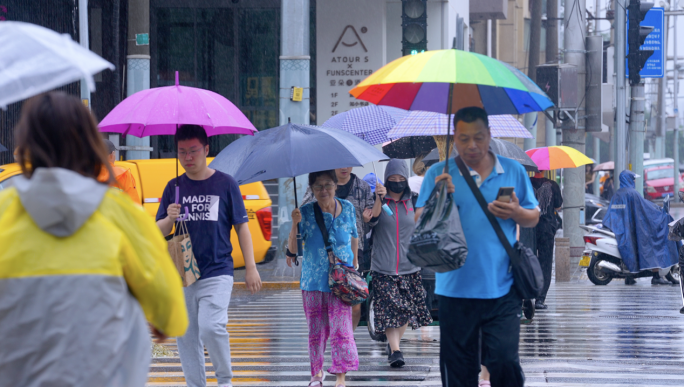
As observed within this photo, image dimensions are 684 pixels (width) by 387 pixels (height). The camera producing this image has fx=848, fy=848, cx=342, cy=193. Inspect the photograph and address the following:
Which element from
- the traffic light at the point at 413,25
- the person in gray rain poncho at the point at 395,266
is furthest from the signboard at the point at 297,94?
the person in gray rain poncho at the point at 395,266

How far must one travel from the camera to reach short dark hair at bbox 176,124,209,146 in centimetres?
558

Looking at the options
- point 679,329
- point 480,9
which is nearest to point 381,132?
point 679,329

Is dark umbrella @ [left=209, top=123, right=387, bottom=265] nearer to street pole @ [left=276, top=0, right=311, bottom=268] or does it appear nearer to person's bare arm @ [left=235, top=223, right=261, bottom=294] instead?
person's bare arm @ [left=235, top=223, right=261, bottom=294]

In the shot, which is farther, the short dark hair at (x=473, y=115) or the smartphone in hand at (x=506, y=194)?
the short dark hair at (x=473, y=115)

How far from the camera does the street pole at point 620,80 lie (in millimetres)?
16578

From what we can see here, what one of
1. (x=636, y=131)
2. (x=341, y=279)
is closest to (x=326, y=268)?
(x=341, y=279)

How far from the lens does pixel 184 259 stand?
5344 mm

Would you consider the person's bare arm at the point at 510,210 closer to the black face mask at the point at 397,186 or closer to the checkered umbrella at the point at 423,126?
the checkered umbrella at the point at 423,126

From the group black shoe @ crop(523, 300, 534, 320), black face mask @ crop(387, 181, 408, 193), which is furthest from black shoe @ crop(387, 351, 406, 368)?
black shoe @ crop(523, 300, 534, 320)

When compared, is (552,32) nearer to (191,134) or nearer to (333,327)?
(333,327)

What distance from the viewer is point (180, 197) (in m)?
5.56

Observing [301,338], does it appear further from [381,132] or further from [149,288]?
[149,288]

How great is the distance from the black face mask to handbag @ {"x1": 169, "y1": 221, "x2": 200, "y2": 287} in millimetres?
2627

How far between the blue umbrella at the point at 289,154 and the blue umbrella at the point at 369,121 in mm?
2679
